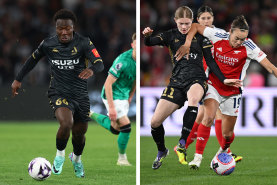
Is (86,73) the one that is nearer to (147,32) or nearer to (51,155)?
(147,32)

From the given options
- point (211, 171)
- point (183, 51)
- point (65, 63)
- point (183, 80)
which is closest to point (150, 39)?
point (183, 51)

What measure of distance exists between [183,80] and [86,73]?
114 centimetres

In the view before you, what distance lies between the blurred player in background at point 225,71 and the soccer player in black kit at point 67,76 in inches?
45.2

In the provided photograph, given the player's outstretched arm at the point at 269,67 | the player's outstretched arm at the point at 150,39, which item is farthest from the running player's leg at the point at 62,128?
the player's outstretched arm at the point at 269,67

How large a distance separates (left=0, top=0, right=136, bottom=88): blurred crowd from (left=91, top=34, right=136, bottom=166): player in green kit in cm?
710

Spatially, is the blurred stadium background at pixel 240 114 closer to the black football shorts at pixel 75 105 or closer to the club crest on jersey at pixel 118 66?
the black football shorts at pixel 75 105

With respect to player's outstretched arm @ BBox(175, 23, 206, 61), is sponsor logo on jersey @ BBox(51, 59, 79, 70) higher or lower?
lower

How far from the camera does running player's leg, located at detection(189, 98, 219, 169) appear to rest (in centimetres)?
621

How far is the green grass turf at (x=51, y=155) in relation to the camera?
221 inches

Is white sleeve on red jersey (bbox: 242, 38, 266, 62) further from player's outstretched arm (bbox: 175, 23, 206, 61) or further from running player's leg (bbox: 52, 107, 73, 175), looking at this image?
running player's leg (bbox: 52, 107, 73, 175)

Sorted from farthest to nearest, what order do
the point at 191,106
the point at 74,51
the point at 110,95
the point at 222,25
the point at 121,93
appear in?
1. the point at 222,25
2. the point at 121,93
3. the point at 110,95
4. the point at 191,106
5. the point at 74,51

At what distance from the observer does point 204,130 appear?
6379 mm

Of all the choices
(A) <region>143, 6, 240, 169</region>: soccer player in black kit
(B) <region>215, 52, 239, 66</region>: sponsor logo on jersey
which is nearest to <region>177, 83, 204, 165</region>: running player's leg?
(A) <region>143, 6, 240, 169</region>: soccer player in black kit

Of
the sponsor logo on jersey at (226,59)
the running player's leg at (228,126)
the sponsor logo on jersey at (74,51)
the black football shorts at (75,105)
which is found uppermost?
the sponsor logo on jersey at (74,51)
